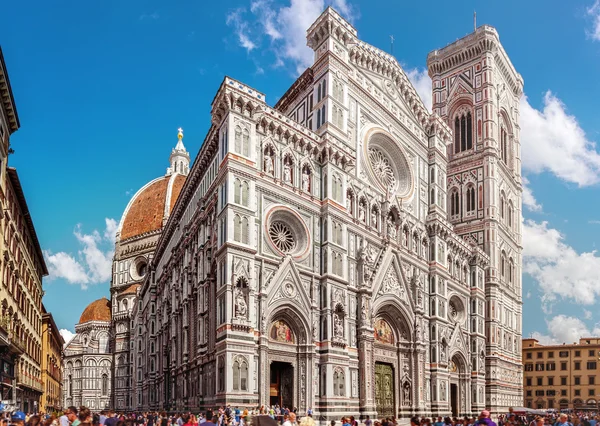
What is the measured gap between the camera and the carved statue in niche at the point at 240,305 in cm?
3578

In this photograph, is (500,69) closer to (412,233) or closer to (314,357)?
(412,233)

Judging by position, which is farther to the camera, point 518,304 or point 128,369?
point 128,369

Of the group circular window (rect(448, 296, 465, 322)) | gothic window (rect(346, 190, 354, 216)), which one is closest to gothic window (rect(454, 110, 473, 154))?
circular window (rect(448, 296, 465, 322))

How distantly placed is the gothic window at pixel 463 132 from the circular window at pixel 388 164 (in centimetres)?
2188

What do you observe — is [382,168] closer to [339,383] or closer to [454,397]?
[339,383]

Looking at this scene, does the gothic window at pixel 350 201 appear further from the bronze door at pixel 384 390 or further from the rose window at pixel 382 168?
the bronze door at pixel 384 390

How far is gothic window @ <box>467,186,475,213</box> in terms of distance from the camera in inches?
2822

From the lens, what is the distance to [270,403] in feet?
127

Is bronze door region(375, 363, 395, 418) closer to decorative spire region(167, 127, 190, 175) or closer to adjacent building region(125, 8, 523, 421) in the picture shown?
adjacent building region(125, 8, 523, 421)

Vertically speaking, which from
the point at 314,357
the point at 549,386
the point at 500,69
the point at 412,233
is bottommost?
the point at 549,386

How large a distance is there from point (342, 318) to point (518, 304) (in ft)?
136

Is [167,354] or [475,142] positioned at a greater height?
[475,142]

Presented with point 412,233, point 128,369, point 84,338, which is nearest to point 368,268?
point 412,233

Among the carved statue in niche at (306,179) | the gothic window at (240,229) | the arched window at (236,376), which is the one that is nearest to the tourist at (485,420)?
the arched window at (236,376)
